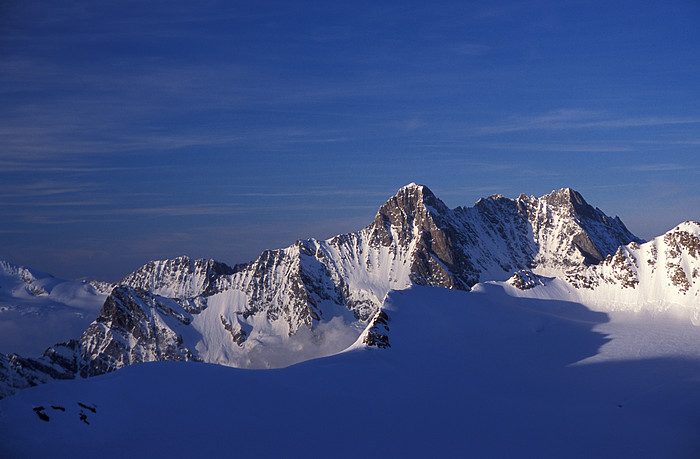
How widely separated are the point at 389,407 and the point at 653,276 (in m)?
117

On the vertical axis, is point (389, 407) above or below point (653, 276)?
below

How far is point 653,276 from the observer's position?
150 metres

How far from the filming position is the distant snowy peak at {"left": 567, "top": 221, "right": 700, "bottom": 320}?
14062cm

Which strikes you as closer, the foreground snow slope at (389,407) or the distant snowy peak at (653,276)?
the foreground snow slope at (389,407)

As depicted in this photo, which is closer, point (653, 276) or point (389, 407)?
point (389, 407)

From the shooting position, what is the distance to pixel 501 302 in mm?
132125

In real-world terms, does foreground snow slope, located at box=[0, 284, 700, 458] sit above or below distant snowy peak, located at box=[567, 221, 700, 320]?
below

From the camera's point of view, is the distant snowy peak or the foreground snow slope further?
the distant snowy peak

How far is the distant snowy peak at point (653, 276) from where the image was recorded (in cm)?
14062

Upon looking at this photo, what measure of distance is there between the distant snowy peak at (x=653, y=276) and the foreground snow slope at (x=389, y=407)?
161ft

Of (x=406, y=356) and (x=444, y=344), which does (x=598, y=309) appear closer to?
(x=444, y=344)

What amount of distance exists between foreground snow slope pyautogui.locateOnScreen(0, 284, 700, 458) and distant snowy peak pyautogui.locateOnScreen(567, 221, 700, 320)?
4911 cm

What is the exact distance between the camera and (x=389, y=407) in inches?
2345

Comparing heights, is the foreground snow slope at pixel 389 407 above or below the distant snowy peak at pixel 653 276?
below
